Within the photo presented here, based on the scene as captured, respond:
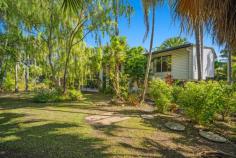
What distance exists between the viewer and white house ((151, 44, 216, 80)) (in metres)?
19.3

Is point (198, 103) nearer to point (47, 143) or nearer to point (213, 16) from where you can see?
point (47, 143)

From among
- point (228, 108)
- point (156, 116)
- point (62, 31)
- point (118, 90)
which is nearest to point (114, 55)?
point (118, 90)

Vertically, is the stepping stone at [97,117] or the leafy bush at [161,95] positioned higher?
the leafy bush at [161,95]

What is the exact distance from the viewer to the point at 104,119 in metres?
9.20

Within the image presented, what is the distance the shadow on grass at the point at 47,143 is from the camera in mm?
5652

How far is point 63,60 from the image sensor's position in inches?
675

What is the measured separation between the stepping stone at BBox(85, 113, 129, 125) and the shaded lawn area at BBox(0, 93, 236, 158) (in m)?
0.30

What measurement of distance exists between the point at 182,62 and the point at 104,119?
12380 mm

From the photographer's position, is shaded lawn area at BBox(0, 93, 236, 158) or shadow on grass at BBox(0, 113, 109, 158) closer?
shadow on grass at BBox(0, 113, 109, 158)

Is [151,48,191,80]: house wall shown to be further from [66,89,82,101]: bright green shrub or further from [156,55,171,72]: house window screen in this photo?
[66,89,82,101]: bright green shrub

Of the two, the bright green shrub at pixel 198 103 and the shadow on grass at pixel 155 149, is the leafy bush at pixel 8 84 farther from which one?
the shadow on grass at pixel 155 149

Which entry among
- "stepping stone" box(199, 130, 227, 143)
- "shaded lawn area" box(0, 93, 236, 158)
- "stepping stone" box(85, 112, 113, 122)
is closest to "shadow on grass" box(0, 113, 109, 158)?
"shaded lawn area" box(0, 93, 236, 158)

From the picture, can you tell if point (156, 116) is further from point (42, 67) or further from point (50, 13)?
point (42, 67)

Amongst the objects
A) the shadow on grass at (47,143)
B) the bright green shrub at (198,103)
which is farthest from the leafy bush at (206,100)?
the shadow on grass at (47,143)
